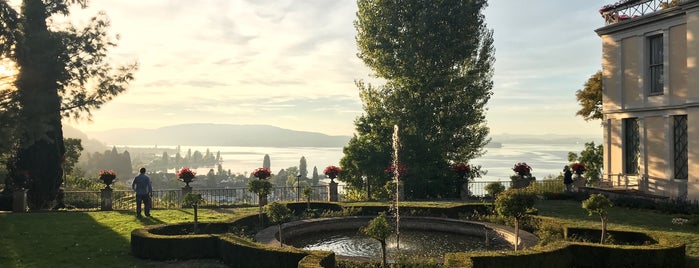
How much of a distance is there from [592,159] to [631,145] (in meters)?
12.6

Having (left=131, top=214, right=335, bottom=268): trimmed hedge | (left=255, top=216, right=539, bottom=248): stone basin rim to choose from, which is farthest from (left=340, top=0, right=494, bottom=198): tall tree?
(left=131, top=214, right=335, bottom=268): trimmed hedge

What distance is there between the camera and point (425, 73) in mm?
31500

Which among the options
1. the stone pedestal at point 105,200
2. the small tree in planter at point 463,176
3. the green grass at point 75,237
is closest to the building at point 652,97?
the small tree in planter at point 463,176

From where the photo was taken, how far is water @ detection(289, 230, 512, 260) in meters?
13.8

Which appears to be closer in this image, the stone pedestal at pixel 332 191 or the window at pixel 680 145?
the window at pixel 680 145

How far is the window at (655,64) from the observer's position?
23109 millimetres

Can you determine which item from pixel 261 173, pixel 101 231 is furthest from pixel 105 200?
pixel 261 173

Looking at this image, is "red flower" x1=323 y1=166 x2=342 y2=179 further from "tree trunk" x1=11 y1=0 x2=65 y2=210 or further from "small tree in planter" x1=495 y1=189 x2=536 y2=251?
"small tree in planter" x1=495 y1=189 x2=536 y2=251

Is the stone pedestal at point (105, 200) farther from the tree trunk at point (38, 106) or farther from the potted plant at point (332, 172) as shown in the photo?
the potted plant at point (332, 172)

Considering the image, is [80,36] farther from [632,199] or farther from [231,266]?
[632,199]

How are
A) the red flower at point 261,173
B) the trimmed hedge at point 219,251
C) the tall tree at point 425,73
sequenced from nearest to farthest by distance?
the trimmed hedge at point 219,251, the red flower at point 261,173, the tall tree at point 425,73

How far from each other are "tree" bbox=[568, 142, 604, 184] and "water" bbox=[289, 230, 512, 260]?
24549 mm

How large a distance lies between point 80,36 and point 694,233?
2747 cm

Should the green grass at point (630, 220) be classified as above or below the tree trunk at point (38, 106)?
below
